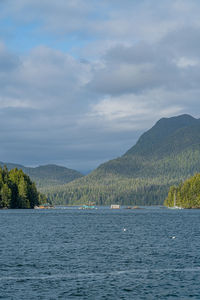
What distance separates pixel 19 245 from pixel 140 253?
24205mm

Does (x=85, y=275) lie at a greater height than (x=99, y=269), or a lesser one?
lesser

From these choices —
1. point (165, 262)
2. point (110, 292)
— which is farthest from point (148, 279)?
point (165, 262)

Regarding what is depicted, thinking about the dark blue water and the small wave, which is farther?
the small wave

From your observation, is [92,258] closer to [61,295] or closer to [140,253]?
[140,253]

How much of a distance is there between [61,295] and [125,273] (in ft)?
45.3

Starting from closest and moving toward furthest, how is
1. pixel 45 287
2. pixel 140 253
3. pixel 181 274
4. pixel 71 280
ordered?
pixel 45 287, pixel 71 280, pixel 181 274, pixel 140 253

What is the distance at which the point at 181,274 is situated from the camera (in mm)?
57656

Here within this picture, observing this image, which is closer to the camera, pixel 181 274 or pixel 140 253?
pixel 181 274

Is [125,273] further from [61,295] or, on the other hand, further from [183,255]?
[183,255]

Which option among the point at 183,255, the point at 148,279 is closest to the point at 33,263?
the point at 148,279

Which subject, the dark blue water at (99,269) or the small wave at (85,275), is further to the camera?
the small wave at (85,275)

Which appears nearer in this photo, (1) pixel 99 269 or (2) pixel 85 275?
(2) pixel 85 275

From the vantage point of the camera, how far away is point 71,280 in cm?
5384

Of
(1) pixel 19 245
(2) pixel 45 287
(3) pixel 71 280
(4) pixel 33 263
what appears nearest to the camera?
(2) pixel 45 287
